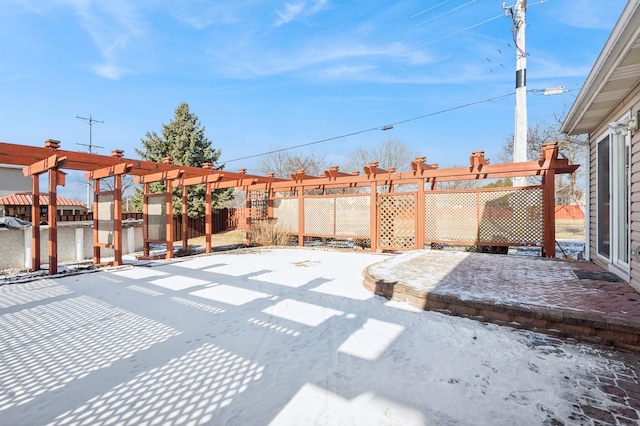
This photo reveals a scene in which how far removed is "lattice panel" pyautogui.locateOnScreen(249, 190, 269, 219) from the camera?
41.5 feet

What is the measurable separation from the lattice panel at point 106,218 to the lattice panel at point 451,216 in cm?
803

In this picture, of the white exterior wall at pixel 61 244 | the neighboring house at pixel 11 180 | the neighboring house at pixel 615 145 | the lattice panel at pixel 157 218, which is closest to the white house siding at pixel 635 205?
the neighboring house at pixel 615 145

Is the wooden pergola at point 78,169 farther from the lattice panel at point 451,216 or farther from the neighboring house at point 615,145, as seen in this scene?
the neighboring house at point 615,145

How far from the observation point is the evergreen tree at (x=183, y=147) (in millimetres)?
16766

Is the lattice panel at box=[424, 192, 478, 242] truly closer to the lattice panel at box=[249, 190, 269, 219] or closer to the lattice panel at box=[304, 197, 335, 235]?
the lattice panel at box=[304, 197, 335, 235]

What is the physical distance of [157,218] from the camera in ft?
31.4

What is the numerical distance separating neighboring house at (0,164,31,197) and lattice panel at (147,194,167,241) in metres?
11.1

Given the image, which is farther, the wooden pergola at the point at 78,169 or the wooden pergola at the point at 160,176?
the wooden pergola at the point at 160,176

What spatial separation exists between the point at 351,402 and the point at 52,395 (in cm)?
193

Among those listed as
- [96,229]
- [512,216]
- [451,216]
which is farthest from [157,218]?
[512,216]

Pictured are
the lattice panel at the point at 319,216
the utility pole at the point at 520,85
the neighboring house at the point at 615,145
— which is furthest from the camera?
the utility pole at the point at 520,85

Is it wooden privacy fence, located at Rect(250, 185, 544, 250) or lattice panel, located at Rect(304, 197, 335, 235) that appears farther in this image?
lattice panel, located at Rect(304, 197, 335, 235)

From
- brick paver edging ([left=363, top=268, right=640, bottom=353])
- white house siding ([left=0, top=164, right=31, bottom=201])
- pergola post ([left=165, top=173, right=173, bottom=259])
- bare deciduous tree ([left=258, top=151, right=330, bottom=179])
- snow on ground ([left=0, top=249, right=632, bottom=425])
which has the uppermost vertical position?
bare deciduous tree ([left=258, top=151, right=330, bottom=179])

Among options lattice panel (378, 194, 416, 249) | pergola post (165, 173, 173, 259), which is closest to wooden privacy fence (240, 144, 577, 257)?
lattice panel (378, 194, 416, 249)
